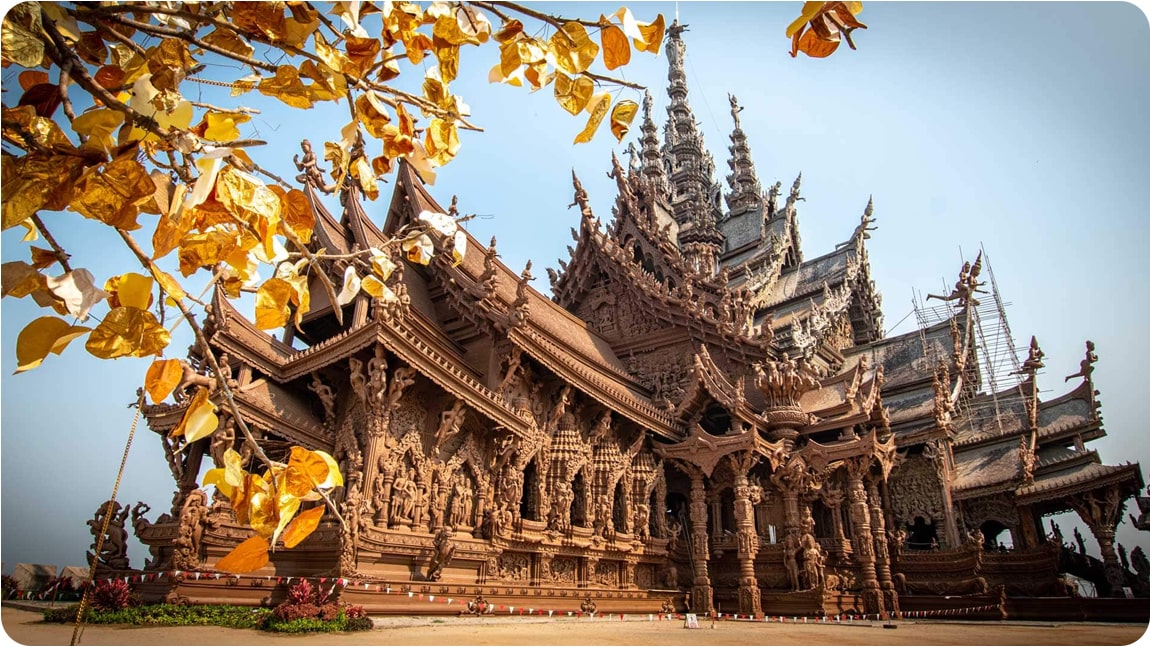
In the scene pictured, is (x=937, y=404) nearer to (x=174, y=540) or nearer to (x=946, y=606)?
(x=946, y=606)

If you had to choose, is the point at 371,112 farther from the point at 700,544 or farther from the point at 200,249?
the point at 700,544

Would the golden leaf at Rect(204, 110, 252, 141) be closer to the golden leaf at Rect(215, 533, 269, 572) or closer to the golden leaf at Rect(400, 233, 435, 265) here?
the golden leaf at Rect(400, 233, 435, 265)

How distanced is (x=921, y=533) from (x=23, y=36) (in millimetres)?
19115

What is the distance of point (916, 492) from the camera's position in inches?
620

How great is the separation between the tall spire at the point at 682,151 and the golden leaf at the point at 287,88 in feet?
86.1

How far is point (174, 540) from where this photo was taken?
7.66 meters

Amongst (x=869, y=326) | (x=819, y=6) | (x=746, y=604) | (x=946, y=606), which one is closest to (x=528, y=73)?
(x=819, y=6)

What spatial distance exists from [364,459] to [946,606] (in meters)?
11.5

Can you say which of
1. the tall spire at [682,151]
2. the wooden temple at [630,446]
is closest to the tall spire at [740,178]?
the tall spire at [682,151]

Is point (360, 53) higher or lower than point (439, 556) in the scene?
higher

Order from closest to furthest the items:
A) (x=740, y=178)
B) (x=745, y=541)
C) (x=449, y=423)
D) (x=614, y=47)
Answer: (x=614, y=47), (x=449, y=423), (x=745, y=541), (x=740, y=178)

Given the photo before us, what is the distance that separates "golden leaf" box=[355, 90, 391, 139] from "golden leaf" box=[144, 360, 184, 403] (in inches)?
29.9

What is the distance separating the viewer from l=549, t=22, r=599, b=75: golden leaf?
181cm

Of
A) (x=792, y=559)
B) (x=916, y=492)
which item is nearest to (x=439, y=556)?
(x=792, y=559)
